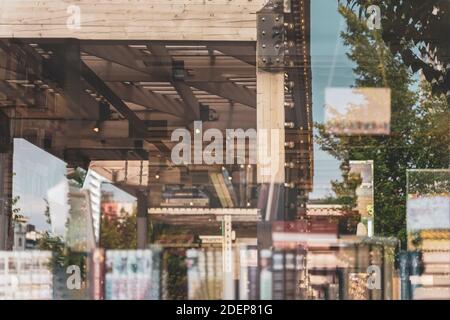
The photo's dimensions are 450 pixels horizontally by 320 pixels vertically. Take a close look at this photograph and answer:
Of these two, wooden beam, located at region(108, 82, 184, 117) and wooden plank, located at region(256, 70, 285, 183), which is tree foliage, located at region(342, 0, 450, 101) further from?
wooden beam, located at region(108, 82, 184, 117)

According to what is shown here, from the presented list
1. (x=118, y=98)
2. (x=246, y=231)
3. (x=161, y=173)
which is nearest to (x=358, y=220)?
(x=246, y=231)

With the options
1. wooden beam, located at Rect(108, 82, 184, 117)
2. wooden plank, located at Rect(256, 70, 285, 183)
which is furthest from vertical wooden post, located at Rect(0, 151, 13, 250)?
wooden plank, located at Rect(256, 70, 285, 183)

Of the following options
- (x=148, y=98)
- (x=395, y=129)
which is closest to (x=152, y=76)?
(x=148, y=98)

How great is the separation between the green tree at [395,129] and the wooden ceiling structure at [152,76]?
0.37 metres

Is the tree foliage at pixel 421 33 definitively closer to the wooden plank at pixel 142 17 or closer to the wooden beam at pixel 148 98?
the wooden plank at pixel 142 17

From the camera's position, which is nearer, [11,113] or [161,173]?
[11,113]

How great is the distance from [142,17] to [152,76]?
Result: 1066mm

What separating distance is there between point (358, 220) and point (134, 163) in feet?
6.49

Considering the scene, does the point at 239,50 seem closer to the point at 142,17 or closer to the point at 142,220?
→ the point at 142,17

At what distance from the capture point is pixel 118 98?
611 centimetres

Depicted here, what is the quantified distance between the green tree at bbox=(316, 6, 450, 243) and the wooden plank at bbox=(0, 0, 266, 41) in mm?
713

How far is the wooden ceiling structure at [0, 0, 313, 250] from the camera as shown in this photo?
15.6ft
